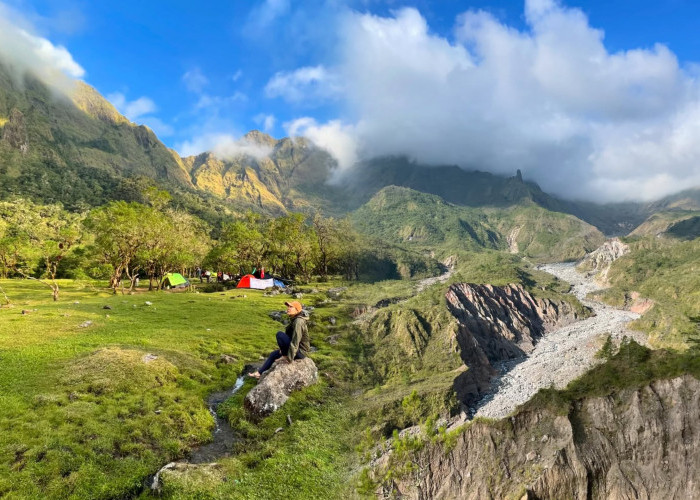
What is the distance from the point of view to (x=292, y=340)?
18094 mm

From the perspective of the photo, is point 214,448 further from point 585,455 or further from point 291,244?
point 291,244

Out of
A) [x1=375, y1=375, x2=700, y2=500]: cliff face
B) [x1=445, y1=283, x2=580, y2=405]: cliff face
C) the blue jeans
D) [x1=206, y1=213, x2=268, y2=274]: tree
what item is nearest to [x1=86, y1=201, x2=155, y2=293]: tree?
[x1=206, y1=213, x2=268, y2=274]: tree

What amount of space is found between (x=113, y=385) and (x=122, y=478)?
750cm

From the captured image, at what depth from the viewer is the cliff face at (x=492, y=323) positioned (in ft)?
87.8

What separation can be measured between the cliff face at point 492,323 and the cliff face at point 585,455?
24.0 feet

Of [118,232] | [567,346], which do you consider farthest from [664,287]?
[118,232]

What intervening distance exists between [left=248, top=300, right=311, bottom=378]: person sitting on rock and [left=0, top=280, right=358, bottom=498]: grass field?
6.89 feet

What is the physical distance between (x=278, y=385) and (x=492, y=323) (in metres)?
47.2

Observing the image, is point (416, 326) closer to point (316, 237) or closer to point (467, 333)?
point (467, 333)

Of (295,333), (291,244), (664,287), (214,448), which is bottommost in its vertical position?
(214,448)

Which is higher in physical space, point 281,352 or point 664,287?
point 664,287

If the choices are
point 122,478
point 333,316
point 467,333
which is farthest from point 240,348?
point 467,333

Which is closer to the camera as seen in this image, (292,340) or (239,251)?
(292,340)

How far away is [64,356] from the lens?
70.7 feet
